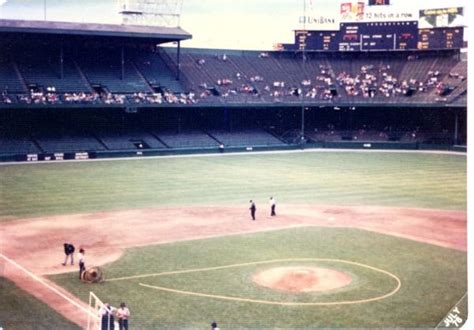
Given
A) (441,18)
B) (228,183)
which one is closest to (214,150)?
(228,183)

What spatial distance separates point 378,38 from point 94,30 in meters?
36.1

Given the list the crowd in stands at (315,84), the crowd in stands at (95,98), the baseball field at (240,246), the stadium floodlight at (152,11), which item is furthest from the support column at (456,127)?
the stadium floodlight at (152,11)

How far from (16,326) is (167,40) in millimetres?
54425

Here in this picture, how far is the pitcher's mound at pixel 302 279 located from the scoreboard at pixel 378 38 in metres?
59.4

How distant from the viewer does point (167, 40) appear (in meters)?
68.1

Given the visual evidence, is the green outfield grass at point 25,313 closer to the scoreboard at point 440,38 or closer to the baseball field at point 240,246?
the baseball field at point 240,246

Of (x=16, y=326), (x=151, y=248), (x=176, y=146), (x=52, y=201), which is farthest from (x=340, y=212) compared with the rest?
(x=176, y=146)

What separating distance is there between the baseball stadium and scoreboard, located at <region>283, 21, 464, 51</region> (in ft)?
0.64

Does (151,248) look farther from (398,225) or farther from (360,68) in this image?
(360,68)

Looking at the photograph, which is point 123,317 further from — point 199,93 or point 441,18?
point 441,18

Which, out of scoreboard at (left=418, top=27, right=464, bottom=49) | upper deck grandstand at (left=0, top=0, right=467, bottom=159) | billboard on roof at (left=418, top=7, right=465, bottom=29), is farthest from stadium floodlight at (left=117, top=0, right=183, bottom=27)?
scoreboard at (left=418, top=27, right=464, bottom=49)

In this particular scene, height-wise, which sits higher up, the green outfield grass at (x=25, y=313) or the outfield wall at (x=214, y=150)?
the outfield wall at (x=214, y=150)

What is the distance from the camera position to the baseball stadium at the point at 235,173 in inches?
763

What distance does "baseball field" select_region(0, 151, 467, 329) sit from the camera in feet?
60.1
